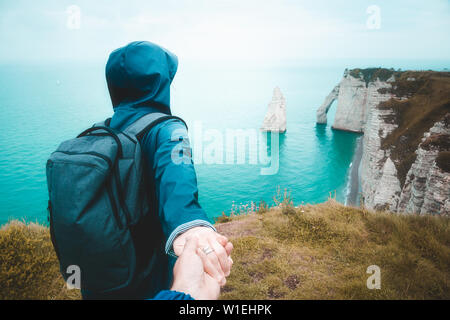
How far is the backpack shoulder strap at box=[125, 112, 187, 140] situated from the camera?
1.68 meters

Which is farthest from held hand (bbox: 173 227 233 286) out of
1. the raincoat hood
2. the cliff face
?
the cliff face

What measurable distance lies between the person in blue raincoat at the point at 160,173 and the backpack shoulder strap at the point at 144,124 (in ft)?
0.13

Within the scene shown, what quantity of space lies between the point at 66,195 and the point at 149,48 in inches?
49.5

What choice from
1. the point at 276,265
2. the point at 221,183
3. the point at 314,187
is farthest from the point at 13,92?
the point at 276,265

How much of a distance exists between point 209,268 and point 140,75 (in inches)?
59.1

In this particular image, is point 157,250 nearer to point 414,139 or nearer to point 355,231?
point 355,231

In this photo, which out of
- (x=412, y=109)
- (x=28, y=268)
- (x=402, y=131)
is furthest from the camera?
(x=412, y=109)

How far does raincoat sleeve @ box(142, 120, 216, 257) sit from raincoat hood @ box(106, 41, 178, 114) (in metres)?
0.34

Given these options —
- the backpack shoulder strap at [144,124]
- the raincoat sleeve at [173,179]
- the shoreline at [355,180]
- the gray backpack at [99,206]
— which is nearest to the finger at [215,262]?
the raincoat sleeve at [173,179]

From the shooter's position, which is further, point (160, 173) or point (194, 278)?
point (160, 173)

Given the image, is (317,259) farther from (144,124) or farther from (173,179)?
(144,124)

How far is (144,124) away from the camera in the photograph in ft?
5.67

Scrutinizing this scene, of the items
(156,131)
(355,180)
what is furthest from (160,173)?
(355,180)
